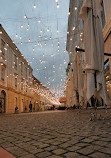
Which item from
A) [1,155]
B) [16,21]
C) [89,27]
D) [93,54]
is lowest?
[1,155]

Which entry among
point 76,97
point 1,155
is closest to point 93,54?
point 1,155

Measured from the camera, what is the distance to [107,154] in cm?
205

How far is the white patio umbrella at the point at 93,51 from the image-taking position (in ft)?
15.4

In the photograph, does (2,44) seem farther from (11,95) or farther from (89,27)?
(89,27)

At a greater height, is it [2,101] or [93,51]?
[93,51]

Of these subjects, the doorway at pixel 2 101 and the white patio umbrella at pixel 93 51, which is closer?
the white patio umbrella at pixel 93 51

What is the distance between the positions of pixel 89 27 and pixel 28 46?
1445cm

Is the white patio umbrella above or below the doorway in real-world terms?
above

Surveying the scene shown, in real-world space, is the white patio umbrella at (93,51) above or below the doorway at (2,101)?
above

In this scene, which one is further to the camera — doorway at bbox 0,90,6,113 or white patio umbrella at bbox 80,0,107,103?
doorway at bbox 0,90,6,113

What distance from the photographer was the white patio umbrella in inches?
185

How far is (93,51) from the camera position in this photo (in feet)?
15.8

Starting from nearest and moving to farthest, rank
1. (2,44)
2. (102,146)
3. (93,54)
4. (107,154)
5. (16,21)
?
(107,154)
(102,146)
(93,54)
(16,21)
(2,44)

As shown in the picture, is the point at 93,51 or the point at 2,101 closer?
the point at 93,51
